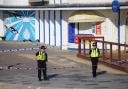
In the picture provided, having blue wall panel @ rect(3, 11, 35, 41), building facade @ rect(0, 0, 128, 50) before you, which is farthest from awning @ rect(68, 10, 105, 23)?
blue wall panel @ rect(3, 11, 35, 41)

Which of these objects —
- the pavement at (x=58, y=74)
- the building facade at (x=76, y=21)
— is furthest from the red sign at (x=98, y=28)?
the pavement at (x=58, y=74)

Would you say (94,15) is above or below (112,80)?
above

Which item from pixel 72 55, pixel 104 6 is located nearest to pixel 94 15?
pixel 104 6

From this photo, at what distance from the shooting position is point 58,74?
2378 centimetres

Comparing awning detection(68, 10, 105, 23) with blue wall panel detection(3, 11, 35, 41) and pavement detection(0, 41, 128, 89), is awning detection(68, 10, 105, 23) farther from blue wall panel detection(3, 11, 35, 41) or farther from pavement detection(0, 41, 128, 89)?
blue wall panel detection(3, 11, 35, 41)

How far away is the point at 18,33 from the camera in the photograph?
47.4 m

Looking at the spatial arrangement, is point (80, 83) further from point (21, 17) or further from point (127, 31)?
point (21, 17)

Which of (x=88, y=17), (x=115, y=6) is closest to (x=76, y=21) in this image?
(x=88, y=17)

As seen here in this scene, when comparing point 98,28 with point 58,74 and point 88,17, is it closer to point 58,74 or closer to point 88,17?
point 88,17

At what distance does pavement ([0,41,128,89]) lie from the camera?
64.7 feet

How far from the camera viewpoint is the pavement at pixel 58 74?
19719 mm

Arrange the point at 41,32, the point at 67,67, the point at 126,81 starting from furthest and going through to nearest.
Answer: the point at 41,32
the point at 67,67
the point at 126,81

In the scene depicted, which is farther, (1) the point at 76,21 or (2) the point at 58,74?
(1) the point at 76,21

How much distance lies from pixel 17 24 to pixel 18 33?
2.73 feet
